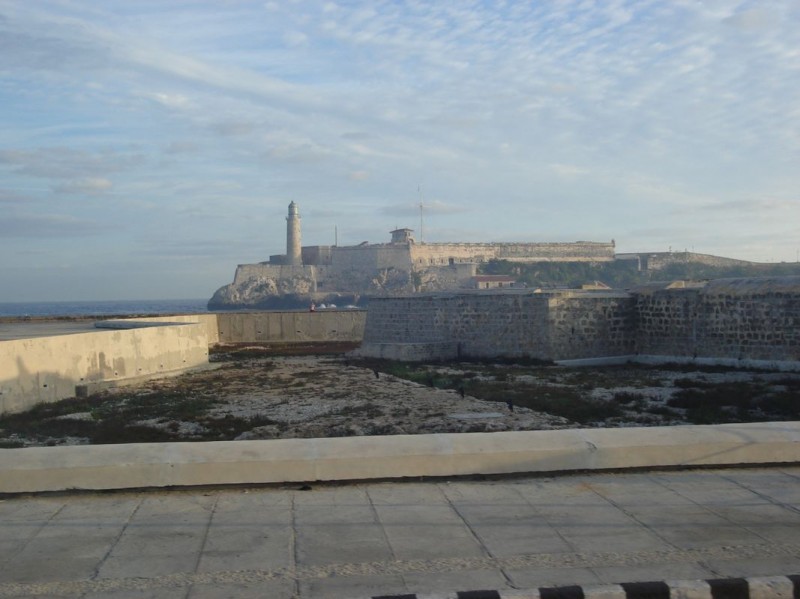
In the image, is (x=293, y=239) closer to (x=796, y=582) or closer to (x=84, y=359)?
(x=84, y=359)

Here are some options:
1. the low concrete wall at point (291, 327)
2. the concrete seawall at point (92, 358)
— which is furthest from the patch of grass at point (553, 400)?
the low concrete wall at point (291, 327)

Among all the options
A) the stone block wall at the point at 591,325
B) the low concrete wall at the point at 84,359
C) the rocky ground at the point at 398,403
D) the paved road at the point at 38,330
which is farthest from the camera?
the stone block wall at the point at 591,325

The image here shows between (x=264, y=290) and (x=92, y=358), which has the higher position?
(x=264, y=290)

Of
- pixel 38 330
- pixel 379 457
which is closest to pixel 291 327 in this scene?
pixel 38 330

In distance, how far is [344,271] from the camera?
130750 mm

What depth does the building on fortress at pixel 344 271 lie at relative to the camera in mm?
123312

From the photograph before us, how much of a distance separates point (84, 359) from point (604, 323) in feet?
42.3

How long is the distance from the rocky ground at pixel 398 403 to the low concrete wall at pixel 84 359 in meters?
0.42

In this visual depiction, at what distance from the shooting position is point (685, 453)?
6230 mm

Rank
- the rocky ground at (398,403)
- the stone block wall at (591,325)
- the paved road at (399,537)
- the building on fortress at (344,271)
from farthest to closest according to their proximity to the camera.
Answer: the building on fortress at (344,271) < the stone block wall at (591,325) < the rocky ground at (398,403) < the paved road at (399,537)

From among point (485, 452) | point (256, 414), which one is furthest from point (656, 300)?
point (485, 452)

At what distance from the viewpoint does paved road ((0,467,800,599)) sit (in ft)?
14.0

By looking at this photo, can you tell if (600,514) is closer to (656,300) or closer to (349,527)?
(349,527)

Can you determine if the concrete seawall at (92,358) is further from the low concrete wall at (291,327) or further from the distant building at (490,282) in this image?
the distant building at (490,282)
